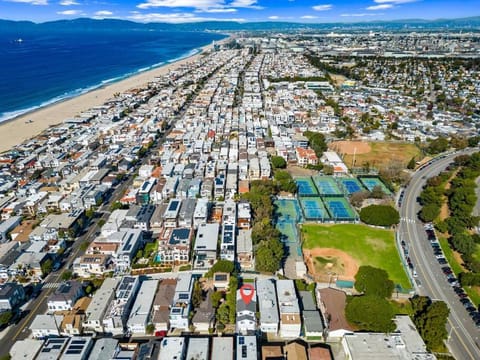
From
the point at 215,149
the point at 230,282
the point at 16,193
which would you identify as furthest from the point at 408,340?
the point at 16,193

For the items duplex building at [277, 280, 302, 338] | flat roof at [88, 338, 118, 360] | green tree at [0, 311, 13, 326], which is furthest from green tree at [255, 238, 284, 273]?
green tree at [0, 311, 13, 326]

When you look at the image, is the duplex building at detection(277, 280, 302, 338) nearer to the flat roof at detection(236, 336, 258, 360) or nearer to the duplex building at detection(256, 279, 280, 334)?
the duplex building at detection(256, 279, 280, 334)

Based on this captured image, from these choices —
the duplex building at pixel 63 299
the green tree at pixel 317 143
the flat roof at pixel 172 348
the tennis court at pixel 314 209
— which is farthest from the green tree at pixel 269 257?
the green tree at pixel 317 143

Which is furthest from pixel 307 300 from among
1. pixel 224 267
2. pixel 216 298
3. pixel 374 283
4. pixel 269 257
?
pixel 224 267

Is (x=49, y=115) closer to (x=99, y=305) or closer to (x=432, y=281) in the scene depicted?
(x=99, y=305)

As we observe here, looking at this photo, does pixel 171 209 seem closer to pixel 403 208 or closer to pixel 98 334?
pixel 98 334

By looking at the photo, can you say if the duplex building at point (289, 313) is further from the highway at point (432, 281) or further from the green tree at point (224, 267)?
the highway at point (432, 281)
